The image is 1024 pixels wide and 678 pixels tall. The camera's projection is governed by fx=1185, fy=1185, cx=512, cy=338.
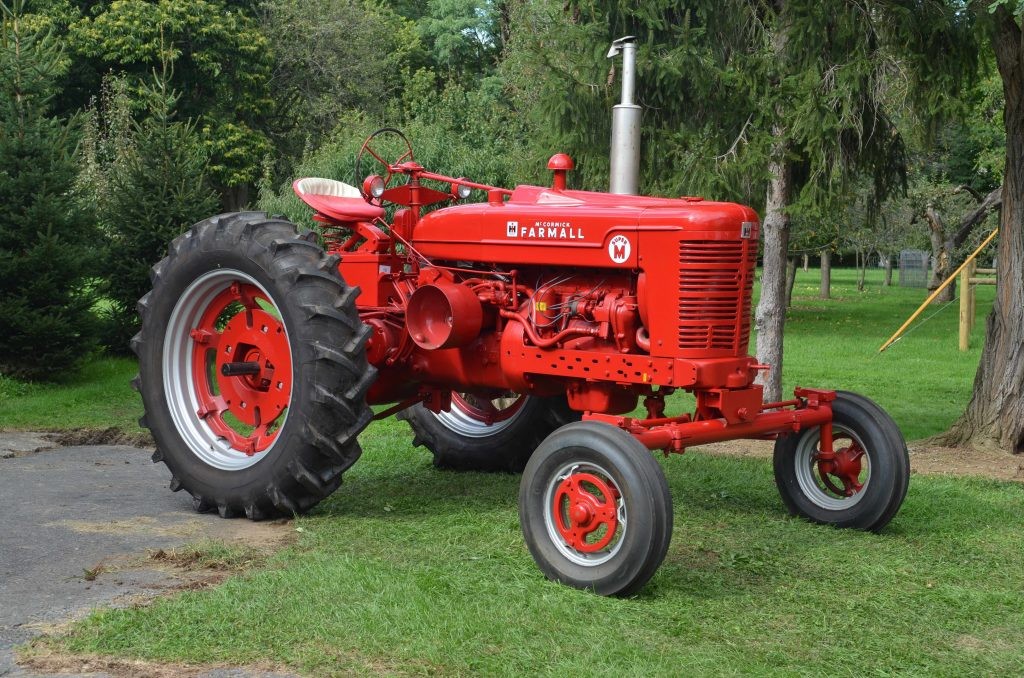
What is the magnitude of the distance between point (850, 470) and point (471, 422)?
105 inches

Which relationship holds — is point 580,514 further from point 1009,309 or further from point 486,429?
point 1009,309

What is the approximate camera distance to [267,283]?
651cm

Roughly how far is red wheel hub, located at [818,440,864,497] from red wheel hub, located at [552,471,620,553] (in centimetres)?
171

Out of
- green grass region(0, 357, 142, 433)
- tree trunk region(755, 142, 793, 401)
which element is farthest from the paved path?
tree trunk region(755, 142, 793, 401)

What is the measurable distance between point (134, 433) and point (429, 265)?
376 cm

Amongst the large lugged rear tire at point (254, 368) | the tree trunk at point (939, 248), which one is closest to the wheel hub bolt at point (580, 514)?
the large lugged rear tire at point (254, 368)

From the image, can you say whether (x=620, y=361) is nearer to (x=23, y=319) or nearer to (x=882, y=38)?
(x=882, y=38)

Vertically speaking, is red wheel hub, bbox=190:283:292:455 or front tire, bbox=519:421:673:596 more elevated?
red wheel hub, bbox=190:283:292:455

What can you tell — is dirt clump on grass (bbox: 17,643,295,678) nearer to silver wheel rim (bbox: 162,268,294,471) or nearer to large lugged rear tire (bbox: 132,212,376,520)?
large lugged rear tire (bbox: 132,212,376,520)

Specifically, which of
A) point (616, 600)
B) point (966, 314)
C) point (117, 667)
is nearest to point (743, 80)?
point (616, 600)

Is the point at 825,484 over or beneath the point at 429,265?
beneath

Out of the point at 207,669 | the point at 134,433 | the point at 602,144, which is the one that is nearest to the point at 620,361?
the point at 207,669

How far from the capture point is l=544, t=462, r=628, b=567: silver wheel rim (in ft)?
17.2

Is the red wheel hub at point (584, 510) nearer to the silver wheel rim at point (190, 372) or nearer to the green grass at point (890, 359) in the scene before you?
the silver wheel rim at point (190, 372)
